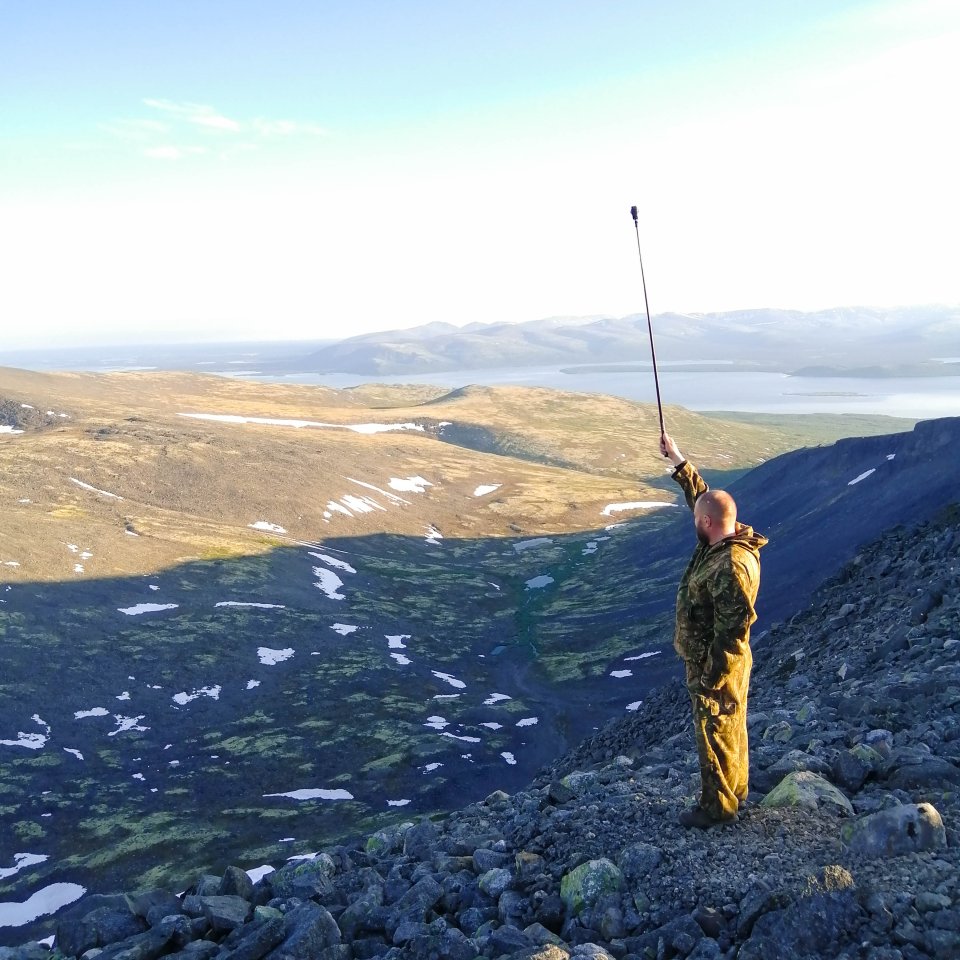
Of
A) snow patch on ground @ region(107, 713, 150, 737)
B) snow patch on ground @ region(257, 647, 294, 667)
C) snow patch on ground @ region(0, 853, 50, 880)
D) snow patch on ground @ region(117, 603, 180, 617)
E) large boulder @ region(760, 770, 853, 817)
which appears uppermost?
large boulder @ region(760, 770, 853, 817)

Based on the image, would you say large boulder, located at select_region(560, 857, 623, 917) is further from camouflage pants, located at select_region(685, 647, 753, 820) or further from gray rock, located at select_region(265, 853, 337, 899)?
gray rock, located at select_region(265, 853, 337, 899)

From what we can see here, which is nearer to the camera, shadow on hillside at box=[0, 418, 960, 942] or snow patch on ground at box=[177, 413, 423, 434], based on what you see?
shadow on hillside at box=[0, 418, 960, 942]

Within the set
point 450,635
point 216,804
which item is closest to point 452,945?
point 216,804

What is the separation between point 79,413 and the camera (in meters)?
136

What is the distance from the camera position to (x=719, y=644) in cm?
902

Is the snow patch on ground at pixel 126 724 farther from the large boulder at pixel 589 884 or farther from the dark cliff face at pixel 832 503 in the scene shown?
the large boulder at pixel 589 884

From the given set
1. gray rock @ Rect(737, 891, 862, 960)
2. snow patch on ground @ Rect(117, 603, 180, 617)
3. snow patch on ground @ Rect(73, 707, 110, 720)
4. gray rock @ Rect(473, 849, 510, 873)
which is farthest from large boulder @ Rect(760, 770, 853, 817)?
snow patch on ground @ Rect(117, 603, 180, 617)

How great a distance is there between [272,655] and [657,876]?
4757 centimetres

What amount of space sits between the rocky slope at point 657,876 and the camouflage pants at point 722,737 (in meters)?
0.29

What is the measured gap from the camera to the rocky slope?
7.16 meters

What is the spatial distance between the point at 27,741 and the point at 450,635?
30534mm

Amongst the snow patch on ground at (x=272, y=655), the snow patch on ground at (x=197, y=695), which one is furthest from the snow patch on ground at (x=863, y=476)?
the snow patch on ground at (x=197, y=695)

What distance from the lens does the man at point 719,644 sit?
28.9ft

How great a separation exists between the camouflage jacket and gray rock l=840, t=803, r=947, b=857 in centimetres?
207
